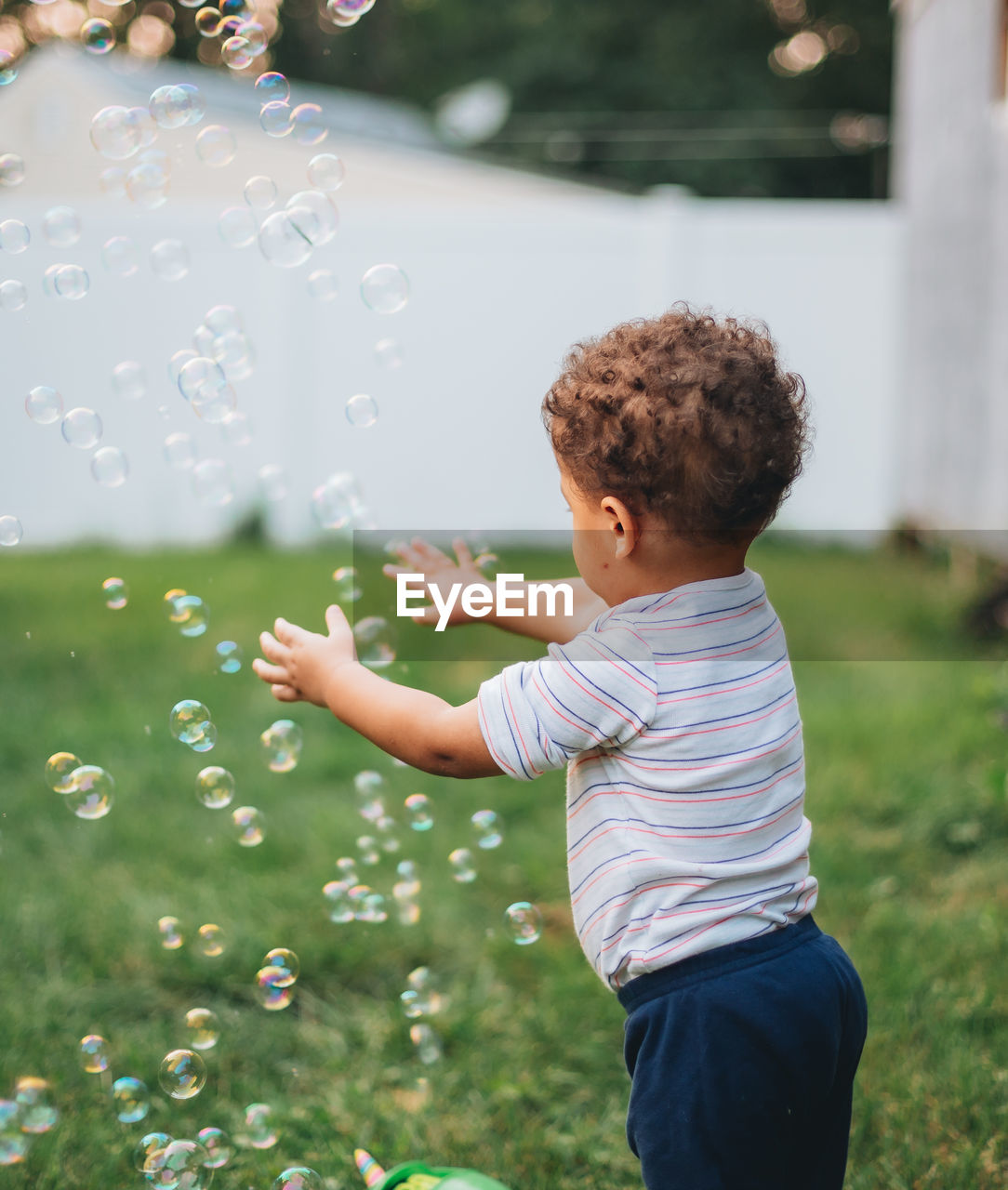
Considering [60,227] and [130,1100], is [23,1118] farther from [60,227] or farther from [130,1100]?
[60,227]

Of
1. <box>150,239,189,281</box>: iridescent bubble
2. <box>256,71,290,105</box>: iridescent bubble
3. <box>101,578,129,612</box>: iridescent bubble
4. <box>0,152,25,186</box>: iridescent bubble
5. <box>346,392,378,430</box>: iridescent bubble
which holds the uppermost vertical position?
<box>256,71,290,105</box>: iridescent bubble

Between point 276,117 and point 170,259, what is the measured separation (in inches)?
14.7

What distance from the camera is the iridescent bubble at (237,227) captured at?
211 centimetres

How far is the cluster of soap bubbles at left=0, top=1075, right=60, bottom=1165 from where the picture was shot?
5.65 feet

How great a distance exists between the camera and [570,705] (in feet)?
4.09

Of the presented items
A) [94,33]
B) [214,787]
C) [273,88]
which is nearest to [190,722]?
[214,787]

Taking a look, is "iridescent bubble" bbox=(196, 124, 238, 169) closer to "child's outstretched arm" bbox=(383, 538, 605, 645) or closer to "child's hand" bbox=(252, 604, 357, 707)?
"child's outstretched arm" bbox=(383, 538, 605, 645)

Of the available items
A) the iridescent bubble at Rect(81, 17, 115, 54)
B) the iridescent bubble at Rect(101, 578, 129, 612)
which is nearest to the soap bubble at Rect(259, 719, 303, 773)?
the iridescent bubble at Rect(101, 578, 129, 612)

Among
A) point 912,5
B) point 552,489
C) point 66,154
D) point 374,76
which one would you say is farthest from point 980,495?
point 374,76

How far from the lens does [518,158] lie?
19297 mm

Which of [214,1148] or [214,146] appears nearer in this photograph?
[214,1148]

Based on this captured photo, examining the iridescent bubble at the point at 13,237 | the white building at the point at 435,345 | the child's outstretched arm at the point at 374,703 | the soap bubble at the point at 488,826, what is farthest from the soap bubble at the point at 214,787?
the white building at the point at 435,345

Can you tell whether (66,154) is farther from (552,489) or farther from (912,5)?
(912,5)

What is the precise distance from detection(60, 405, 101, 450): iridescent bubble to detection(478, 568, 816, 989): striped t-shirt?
1069 millimetres
